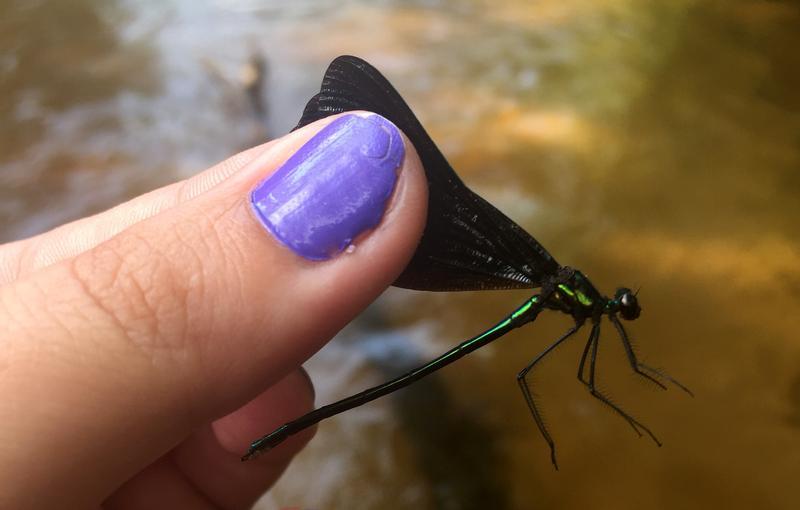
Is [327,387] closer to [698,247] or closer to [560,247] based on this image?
[560,247]

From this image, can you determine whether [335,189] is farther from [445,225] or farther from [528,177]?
[528,177]

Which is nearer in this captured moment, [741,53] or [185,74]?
[741,53]

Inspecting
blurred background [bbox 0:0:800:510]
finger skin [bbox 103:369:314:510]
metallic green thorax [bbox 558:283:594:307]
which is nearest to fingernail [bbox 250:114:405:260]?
metallic green thorax [bbox 558:283:594:307]

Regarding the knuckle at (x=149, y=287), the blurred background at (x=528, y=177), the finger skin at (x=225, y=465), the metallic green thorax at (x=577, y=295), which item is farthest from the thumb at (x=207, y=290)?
the blurred background at (x=528, y=177)

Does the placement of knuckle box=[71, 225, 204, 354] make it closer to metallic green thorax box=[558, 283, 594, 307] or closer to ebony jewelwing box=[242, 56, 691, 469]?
ebony jewelwing box=[242, 56, 691, 469]

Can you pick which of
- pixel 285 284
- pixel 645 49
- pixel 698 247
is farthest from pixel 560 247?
pixel 285 284

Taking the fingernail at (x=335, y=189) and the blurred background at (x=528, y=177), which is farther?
the blurred background at (x=528, y=177)

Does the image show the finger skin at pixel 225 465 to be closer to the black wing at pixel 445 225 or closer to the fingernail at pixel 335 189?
the black wing at pixel 445 225
